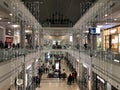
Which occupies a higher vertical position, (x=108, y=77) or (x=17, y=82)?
(x=108, y=77)

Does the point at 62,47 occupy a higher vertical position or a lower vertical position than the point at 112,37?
lower

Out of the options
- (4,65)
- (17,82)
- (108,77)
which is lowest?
(17,82)

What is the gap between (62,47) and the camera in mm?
36594

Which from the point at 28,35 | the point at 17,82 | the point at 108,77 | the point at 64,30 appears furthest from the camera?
the point at 64,30

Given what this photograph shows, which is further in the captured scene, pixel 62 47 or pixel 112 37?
pixel 62 47

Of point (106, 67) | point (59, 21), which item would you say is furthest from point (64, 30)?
point (106, 67)

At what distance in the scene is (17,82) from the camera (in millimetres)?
13461

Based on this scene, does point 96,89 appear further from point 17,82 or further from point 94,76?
point 17,82

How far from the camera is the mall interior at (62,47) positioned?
9.88 metres

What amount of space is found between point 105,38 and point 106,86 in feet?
46.7

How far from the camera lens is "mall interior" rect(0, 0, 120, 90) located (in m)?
9.88

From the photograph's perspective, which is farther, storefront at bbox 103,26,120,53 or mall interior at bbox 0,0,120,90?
storefront at bbox 103,26,120,53

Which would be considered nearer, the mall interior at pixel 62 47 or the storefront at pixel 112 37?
the mall interior at pixel 62 47

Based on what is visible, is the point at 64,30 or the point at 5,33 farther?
the point at 64,30
